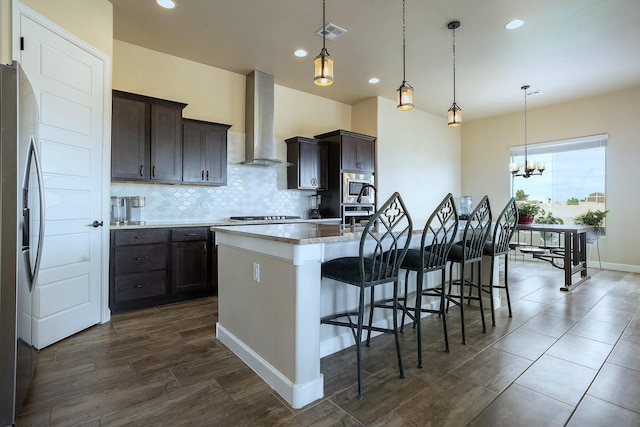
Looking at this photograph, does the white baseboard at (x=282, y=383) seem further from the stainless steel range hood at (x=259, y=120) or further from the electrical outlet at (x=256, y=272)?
the stainless steel range hood at (x=259, y=120)

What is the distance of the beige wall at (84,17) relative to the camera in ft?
8.17

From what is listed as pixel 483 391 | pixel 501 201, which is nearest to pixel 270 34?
pixel 483 391

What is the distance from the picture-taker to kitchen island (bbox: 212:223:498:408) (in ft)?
5.80

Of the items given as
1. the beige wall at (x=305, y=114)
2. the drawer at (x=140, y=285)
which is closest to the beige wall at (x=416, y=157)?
the beige wall at (x=305, y=114)

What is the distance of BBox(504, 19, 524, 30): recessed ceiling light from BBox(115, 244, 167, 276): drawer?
446cm

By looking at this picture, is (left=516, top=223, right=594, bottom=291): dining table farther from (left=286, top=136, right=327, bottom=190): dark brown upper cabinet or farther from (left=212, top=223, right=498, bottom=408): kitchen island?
(left=212, top=223, right=498, bottom=408): kitchen island

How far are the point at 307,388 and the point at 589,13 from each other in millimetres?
4395

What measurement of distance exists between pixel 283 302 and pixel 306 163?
3.53 meters

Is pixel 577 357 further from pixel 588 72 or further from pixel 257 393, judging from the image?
pixel 588 72

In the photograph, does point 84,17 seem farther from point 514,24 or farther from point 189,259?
point 514,24

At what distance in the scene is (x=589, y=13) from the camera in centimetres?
326

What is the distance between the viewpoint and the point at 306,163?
513 cm

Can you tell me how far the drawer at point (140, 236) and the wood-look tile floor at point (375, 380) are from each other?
0.76 meters

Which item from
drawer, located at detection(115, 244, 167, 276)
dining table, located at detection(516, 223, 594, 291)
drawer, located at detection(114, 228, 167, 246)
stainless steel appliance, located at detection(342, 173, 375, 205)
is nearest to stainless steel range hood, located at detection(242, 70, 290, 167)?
stainless steel appliance, located at detection(342, 173, 375, 205)
